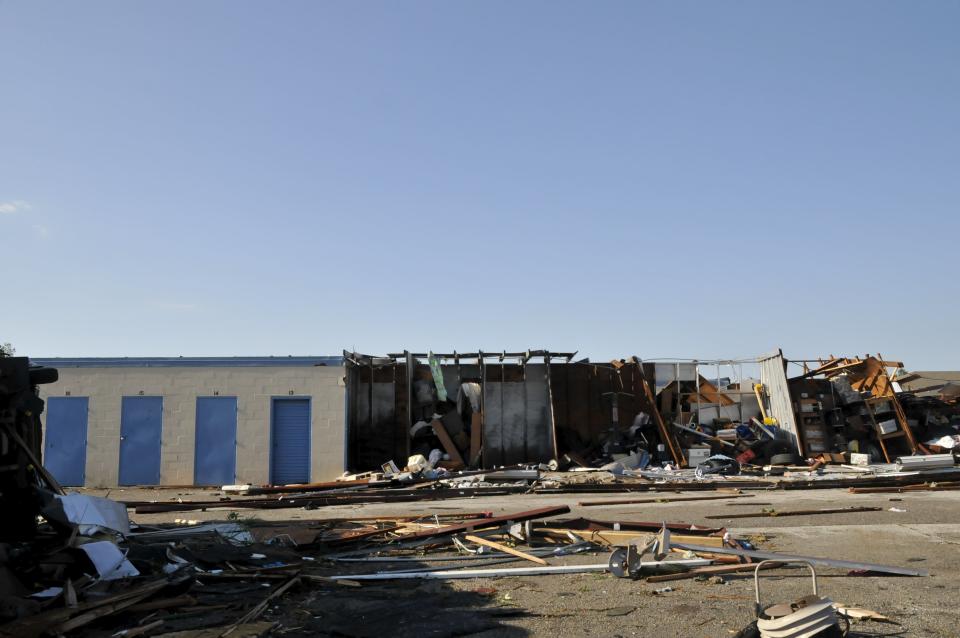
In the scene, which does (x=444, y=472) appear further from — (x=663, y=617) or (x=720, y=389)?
(x=663, y=617)

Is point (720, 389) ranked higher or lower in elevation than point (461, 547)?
higher

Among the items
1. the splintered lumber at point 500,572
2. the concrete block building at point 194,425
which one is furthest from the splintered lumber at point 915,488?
the concrete block building at point 194,425

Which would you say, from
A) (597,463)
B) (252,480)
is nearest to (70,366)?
(252,480)

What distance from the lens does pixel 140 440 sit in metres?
23.0

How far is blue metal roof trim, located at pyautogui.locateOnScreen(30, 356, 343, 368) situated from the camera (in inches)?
918

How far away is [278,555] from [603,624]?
465cm

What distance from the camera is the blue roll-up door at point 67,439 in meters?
22.9

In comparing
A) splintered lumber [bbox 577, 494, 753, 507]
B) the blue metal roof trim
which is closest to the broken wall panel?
the blue metal roof trim

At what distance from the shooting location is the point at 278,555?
9852 mm

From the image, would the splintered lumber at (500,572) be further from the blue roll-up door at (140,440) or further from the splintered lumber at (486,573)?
the blue roll-up door at (140,440)

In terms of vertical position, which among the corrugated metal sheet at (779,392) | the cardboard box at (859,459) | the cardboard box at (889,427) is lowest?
the cardboard box at (859,459)

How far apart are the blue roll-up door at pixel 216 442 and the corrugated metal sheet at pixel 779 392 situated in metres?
16.9

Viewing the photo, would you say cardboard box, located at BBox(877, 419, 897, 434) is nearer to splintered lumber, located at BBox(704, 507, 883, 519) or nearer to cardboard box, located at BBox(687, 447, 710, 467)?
cardboard box, located at BBox(687, 447, 710, 467)

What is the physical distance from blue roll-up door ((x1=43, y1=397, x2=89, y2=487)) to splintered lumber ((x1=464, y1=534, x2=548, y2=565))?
16498 mm
